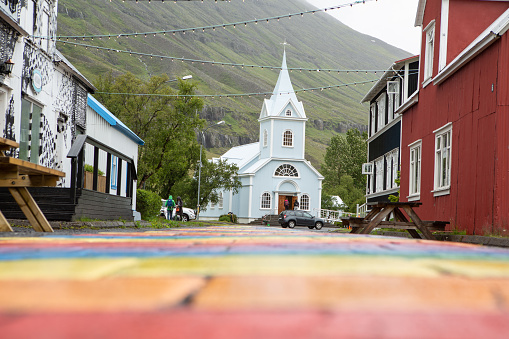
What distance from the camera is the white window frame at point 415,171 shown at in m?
18.5

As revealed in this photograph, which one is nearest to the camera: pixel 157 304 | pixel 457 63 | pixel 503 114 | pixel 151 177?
pixel 157 304

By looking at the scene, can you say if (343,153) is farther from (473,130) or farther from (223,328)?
(223,328)

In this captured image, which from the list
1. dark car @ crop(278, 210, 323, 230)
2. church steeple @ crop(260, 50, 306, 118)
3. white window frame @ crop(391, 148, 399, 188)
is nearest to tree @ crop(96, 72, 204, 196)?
dark car @ crop(278, 210, 323, 230)

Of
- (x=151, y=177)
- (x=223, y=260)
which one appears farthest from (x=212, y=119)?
(x=223, y=260)

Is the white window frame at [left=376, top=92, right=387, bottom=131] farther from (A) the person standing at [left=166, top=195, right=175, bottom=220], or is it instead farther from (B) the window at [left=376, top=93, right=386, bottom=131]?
(A) the person standing at [left=166, top=195, right=175, bottom=220]

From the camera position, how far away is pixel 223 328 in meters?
0.96

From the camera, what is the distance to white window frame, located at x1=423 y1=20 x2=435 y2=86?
56.9 feet

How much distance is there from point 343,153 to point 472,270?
7663cm

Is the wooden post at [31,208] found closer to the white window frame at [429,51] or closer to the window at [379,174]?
the white window frame at [429,51]

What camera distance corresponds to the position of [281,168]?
57188mm

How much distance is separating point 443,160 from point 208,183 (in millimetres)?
34574

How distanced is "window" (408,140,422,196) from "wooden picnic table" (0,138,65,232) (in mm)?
13182

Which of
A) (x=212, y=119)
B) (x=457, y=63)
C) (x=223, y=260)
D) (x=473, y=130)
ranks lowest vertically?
(x=223, y=260)

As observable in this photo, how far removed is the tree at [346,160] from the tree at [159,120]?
40427mm
